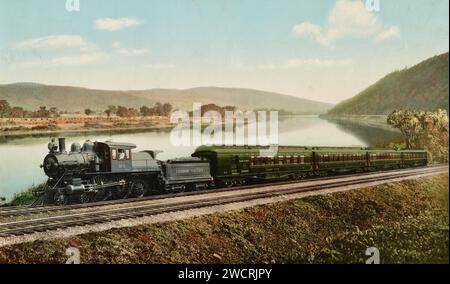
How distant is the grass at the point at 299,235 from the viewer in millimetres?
15867

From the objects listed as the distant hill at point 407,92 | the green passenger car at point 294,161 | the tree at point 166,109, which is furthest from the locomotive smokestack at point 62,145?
the distant hill at point 407,92

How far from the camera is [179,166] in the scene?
21.1 m

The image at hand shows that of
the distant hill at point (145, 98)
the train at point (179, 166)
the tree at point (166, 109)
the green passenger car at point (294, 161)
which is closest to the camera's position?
the distant hill at point (145, 98)

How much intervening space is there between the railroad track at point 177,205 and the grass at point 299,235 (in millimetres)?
551

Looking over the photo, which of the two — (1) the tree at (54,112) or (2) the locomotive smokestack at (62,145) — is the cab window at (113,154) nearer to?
(2) the locomotive smokestack at (62,145)

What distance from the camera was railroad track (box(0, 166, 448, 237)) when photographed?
51.3ft

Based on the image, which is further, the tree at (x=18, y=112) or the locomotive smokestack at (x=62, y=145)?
the locomotive smokestack at (x=62, y=145)

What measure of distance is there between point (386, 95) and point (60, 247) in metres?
16.5

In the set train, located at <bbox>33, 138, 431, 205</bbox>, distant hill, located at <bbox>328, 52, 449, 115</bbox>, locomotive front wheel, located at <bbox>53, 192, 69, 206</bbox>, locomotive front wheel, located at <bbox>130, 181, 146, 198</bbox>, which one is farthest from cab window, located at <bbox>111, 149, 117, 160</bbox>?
distant hill, located at <bbox>328, 52, 449, 115</bbox>

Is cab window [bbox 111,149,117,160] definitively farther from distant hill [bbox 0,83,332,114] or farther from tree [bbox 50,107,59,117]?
tree [bbox 50,107,59,117]

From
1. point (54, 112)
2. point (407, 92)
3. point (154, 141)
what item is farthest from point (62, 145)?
point (407, 92)

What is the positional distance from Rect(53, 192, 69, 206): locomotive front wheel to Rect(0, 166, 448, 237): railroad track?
3.56 feet
